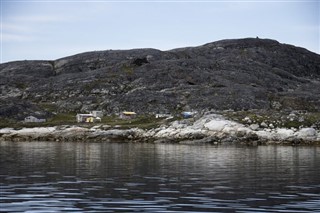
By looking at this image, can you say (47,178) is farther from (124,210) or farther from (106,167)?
(124,210)

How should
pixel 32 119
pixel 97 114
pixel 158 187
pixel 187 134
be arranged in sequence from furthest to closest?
pixel 97 114
pixel 32 119
pixel 187 134
pixel 158 187

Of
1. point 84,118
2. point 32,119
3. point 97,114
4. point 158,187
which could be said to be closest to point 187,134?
point 84,118

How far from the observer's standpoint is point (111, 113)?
7343 inches

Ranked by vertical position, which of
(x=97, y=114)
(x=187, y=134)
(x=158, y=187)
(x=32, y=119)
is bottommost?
(x=158, y=187)

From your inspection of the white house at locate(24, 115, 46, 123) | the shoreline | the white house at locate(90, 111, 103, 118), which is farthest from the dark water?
the white house at locate(90, 111, 103, 118)

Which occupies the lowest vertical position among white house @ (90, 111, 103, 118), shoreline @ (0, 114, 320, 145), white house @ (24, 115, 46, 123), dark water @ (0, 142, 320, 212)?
dark water @ (0, 142, 320, 212)

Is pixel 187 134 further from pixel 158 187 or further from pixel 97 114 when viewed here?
pixel 158 187

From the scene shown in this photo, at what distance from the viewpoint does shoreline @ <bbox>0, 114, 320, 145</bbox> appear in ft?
404

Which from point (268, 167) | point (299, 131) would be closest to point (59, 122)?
point (299, 131)

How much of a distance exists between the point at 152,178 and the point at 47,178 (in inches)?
390

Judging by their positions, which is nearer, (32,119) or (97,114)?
(32,119)

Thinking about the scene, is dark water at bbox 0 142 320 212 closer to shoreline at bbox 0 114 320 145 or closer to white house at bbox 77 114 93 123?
shoreline at bbox 0 114 320 145

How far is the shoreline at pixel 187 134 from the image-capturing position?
404 feet

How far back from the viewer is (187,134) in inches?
5143
